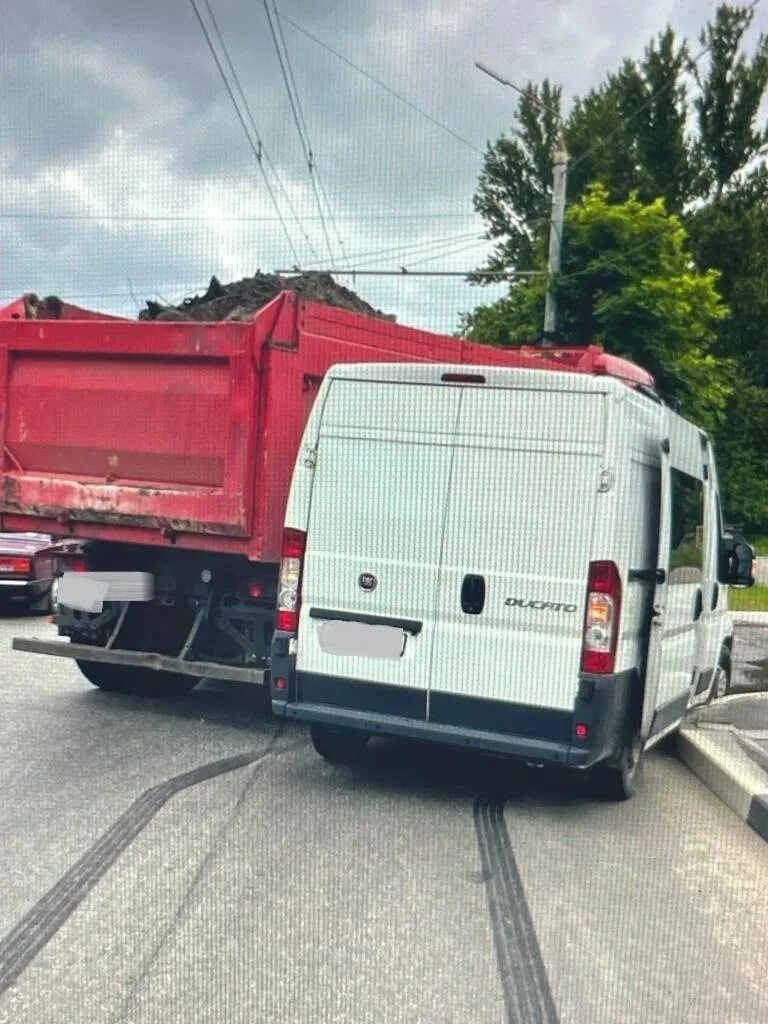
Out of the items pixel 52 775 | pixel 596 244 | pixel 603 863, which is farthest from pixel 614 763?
pixel 596 244

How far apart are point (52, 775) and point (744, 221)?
1229 inches

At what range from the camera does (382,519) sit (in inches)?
229

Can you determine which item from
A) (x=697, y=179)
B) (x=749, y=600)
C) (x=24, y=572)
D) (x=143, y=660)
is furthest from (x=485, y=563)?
(x=697, y=179)

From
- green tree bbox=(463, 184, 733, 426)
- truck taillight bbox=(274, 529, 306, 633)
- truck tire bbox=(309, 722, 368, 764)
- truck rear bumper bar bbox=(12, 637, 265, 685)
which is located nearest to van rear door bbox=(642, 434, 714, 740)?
truck tire bbox=(309, 722, 368, 764)

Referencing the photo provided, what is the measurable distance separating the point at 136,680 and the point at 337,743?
97.2 inches

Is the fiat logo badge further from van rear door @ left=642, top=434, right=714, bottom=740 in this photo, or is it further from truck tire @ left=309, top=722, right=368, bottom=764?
van rear door @ left=642, top=434, right=714, bottom=740

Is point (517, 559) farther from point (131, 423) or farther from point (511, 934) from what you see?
point (131, 423)

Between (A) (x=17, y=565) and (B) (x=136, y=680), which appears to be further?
(A) (x=17, y=565)

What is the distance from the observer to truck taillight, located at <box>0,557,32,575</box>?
1280cm

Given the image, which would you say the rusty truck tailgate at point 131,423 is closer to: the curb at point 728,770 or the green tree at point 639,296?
the curb at point 728,770

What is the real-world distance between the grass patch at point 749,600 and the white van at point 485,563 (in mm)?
12800

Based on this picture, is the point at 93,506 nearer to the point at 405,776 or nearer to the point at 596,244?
the point at 405,776

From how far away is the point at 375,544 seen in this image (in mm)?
5820

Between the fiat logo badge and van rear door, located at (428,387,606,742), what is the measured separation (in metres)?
0.37
